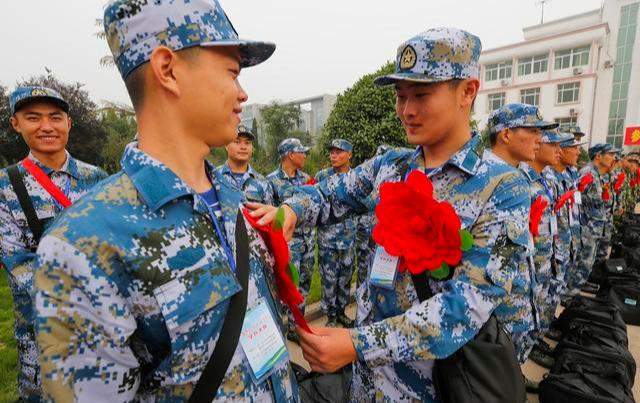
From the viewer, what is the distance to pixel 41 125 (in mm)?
3145

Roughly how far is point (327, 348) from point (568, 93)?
1632 inches

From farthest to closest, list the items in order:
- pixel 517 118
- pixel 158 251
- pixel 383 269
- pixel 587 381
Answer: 1. pixel 517 118
2. pixel 587 381
3. pixel 383 269
4. pixel 158 251

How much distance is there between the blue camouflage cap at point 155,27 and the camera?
109 cm

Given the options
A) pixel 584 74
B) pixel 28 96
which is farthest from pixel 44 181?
pixel 584 74

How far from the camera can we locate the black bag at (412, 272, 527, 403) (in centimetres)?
143

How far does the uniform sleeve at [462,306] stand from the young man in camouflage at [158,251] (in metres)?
0.47

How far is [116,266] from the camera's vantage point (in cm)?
95

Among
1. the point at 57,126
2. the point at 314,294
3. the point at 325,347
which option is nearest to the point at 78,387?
the point at 325,347

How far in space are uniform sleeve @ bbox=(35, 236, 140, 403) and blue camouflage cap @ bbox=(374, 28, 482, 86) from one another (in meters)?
1.46

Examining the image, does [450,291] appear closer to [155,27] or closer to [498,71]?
[155,27]

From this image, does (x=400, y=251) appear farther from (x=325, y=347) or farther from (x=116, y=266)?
(x=116, y=266)

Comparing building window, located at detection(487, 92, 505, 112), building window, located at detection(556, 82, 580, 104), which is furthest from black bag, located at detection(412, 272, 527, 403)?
building window, located at detection(556, 82, 580, 104)

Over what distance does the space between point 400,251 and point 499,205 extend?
0.50 m

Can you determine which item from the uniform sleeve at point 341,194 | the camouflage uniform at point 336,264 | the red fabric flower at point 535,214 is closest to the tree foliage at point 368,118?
the camouflage uniform at point 336,264
